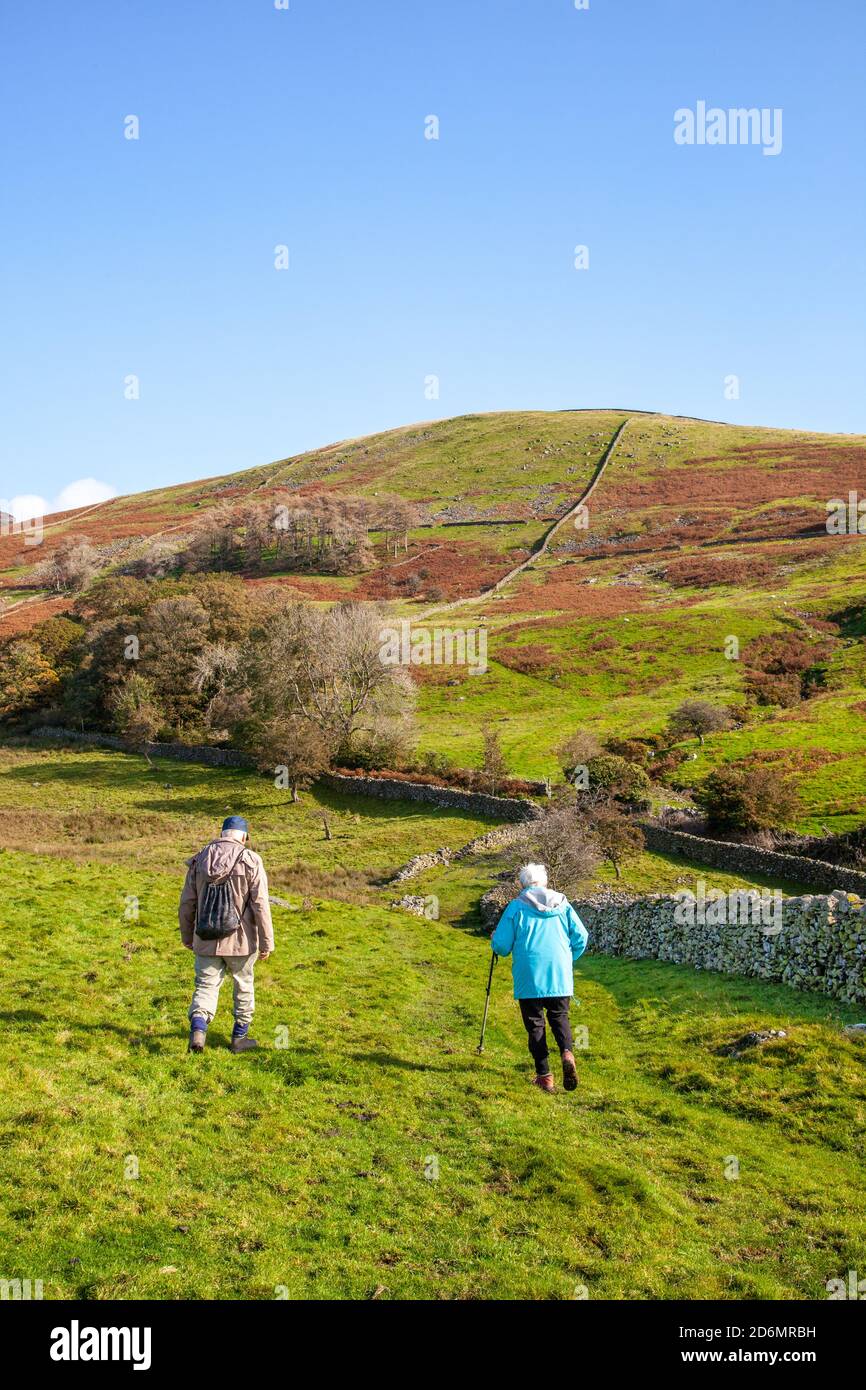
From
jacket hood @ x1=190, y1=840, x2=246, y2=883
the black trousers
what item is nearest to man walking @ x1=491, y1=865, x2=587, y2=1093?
the black trousers

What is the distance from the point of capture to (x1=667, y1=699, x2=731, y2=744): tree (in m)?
57.6

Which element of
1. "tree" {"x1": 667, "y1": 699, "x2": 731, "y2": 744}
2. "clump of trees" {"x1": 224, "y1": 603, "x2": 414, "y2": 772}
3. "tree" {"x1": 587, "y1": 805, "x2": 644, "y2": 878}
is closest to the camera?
"tree" {"x1": 587, "y1": 805, "x2": 644, "y2": 878}

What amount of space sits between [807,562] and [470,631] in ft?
145

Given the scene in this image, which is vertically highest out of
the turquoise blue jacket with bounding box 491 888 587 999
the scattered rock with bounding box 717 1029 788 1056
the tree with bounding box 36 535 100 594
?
the tree with bounding box 36 535 100 594

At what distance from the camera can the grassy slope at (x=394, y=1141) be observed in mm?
7586

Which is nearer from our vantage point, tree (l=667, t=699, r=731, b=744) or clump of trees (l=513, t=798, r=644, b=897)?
clump of trees (l=513, t=798, r=644, b=897)

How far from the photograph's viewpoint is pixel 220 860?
1159cm

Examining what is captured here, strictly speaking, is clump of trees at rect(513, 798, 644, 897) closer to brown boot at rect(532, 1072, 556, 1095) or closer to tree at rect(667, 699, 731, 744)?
brown boot at rect(532, 1072, 556, 1095)

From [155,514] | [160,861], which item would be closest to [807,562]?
[160,861]

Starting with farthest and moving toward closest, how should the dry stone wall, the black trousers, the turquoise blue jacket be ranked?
the dry stone wall
the black trousers
the turquoise blue jacket

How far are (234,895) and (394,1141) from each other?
11.9ft

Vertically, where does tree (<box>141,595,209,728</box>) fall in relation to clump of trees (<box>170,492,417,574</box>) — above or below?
below

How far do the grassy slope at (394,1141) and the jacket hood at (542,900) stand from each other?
2675mm
